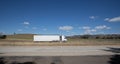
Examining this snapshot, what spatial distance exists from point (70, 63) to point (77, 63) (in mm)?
517

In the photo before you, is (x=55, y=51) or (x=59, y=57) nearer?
(x=59, y=57)

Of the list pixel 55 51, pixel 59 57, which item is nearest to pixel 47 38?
pixel 55 51

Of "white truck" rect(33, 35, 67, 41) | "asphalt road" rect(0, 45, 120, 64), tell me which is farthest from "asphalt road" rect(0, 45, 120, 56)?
"white truck" rect(33, 35, 67, 41)

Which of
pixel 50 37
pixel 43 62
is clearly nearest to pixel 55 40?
pixel 50 37

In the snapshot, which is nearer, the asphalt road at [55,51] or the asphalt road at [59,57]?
the asphalt road at [59,57]

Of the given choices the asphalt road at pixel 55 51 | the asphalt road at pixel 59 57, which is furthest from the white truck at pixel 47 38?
the asphalt road at pixel 59 57

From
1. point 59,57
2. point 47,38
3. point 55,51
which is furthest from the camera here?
point 47,38

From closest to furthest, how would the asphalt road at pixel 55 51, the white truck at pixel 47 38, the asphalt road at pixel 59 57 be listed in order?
the asphalt road at pixel 59 57 → the asphalt road at pixel 55 51 → the white truck at pixel 47 38

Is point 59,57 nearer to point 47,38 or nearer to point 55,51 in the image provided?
point 55,51

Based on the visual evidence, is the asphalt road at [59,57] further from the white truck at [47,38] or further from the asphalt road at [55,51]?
the white truck at [47,38]

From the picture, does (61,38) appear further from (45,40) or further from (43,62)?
(43,62)

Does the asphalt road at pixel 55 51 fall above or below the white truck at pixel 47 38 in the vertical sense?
below

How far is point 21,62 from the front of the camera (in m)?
11.5

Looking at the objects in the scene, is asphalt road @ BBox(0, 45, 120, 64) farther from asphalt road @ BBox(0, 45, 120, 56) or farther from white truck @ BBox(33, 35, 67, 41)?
white truck @ BBox(33, 35, 67, 41)
